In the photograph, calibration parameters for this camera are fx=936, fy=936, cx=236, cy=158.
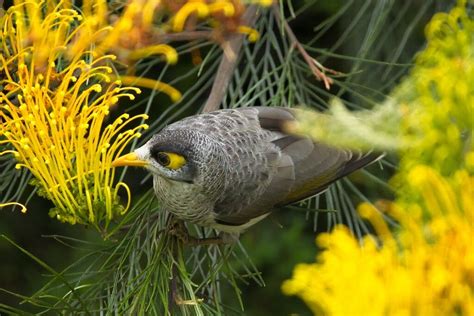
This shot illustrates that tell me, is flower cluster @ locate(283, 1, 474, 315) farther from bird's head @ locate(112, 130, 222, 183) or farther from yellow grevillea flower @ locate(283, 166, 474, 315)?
bird's head @ locate(112, 130, 222, 183)

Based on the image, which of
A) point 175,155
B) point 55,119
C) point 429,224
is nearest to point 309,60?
point 175,155

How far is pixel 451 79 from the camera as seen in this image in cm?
56

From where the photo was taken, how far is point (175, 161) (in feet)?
3.81

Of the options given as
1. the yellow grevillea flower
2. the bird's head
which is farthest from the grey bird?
the yellow grevillea flower

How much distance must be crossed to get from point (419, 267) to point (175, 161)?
626 mm

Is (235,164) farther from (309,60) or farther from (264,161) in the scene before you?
(309,60)

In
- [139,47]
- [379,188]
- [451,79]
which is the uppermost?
[451,79]

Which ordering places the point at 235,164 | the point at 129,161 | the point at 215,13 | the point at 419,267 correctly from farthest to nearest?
1. the point at 235,164
2. the point at 129,161
3. the point at 215,13
4. the point at 419,267

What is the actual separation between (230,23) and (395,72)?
0.61m

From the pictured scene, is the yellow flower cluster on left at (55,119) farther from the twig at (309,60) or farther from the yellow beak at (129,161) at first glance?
the twig at (309,60)

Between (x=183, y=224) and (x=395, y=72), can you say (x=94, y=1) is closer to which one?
(x=183, y=224)

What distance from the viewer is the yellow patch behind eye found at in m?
1.16

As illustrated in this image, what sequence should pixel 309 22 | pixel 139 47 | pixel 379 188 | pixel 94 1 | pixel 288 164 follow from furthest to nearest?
pixel 309 22
pixel 379 188
pixel 288 164
pixel 94 1
pixel 139 47

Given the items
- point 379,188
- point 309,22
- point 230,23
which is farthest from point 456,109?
point 309,22
